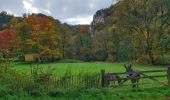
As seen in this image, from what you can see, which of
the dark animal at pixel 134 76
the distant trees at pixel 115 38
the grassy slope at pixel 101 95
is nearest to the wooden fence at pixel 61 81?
the grassy slope at pixel 101 95

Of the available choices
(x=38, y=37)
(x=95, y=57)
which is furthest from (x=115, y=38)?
(x=38, y=37)

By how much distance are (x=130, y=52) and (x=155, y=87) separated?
5756 centimetres

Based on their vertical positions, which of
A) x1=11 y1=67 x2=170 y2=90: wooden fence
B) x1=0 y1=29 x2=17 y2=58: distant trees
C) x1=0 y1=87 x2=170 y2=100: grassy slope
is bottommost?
x1=0 y1=87 x2=170 y2=100: grassy slope

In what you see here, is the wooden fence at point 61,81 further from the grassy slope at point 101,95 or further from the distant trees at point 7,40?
the distant trees at point 7,40

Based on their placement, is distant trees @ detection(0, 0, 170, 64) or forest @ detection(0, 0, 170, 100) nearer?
forest @ detection(0, 0, 170, 100)

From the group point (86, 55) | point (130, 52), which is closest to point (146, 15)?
point (130, 52)

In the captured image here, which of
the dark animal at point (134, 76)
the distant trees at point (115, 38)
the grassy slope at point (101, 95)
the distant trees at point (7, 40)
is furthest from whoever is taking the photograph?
the distant trees at point (7, 40)

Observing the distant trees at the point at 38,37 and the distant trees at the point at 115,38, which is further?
the distant trees at the point at 38,37

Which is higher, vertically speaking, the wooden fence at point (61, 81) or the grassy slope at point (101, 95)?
the wooden fence at point (61, 81)

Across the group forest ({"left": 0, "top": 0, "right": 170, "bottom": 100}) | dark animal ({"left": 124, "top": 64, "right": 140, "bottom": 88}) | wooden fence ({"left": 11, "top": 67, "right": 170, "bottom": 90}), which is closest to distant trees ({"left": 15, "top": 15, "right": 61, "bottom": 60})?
forest ({"left": 0, "top": 0, "right": 170, "bottom": 100})

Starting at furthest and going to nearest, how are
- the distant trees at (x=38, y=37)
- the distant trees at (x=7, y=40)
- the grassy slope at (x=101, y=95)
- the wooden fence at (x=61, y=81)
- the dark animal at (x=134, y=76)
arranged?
1. the distant trees at (x=7, y=40)
2. the distant trees at (x=38, y=37)
3. the dark animal at (x=134, y=76)
4. the wooden fence at (x=61, y=81)
5. the grassy slope at (x=101, y=95)

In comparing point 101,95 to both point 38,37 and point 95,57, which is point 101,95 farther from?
point 95,57

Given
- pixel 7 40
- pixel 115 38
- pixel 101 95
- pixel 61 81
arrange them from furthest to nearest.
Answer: pixel 7 40
pixel 115 38
pixel 61 81
pixel 101 95

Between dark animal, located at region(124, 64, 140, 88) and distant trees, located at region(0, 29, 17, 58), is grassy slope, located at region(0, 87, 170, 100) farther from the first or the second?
distant trees, located at region(0, 29, 17, 58)
